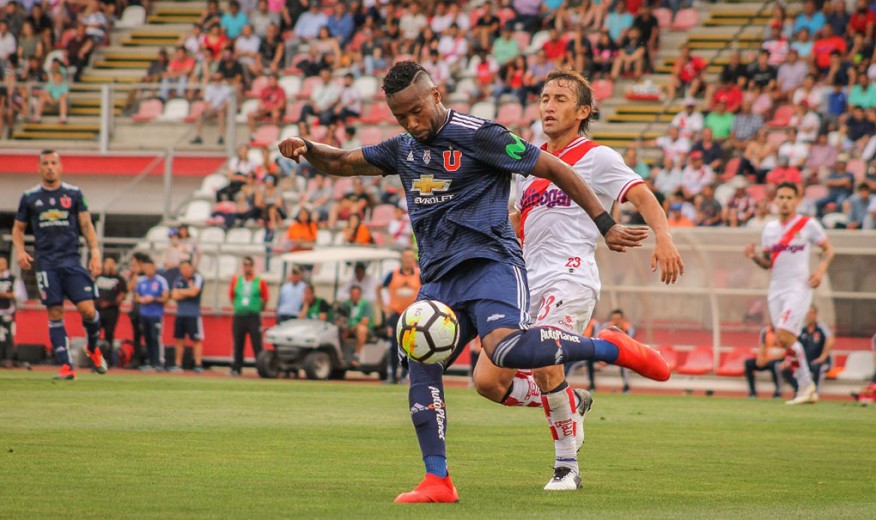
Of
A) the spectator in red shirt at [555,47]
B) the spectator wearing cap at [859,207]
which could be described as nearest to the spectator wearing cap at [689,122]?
the spectator in red shirt at [555,47]

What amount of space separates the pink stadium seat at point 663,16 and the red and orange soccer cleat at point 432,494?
2495cm

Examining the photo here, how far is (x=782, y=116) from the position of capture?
2656cm

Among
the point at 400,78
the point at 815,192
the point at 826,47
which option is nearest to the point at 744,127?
the point at 826,47

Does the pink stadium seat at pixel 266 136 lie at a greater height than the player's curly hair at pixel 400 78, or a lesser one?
greater

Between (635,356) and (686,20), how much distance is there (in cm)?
2436

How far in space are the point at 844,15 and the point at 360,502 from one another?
22831mm

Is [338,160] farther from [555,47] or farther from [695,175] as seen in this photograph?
[555,47]

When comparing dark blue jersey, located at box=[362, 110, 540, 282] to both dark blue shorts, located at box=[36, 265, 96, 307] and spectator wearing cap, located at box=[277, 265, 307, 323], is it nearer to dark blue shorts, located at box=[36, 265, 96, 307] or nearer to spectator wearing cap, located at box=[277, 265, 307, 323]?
dark blue shorts, located at box=[36, 265, 96, 307]

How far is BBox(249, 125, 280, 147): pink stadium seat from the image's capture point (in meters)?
31.4

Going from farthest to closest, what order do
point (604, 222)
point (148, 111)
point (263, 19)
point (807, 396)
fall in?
point (263, 19) < point (148, 111) < point (807, 396) < point (604, 222)

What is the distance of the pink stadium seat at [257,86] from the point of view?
3278cm

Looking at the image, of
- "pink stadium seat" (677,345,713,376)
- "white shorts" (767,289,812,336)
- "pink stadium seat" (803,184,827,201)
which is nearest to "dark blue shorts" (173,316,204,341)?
"pink stadium seat" (677,345,713,376)

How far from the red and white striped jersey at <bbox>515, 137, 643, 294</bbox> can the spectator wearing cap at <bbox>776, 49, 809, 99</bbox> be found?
19.1 meters

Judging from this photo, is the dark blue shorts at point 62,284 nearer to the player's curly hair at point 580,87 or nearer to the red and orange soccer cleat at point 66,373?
the red and orange soccer cleat at point 66,373
